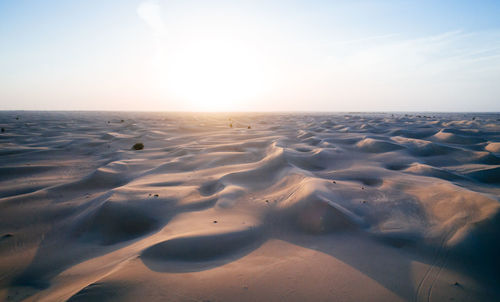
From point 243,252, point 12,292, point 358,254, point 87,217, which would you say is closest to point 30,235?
point 87,217

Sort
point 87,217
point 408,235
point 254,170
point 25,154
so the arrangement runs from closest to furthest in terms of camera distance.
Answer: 1. point 408,235
2. point 87,217
3. point 254,170
4. point 25,154

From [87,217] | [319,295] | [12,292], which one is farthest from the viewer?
[87,217]

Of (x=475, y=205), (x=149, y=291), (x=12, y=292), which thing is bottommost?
(x=12, y=292)

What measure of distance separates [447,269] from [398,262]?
27 cm

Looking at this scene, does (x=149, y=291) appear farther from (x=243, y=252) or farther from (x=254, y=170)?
(x=254, y=170)

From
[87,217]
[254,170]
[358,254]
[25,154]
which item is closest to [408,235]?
[358,254]

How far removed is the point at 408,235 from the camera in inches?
70.8

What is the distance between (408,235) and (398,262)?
1.36ft

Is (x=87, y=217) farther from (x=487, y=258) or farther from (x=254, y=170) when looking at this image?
(x=487, y=258)

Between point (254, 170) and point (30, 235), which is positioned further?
point (254, 170)

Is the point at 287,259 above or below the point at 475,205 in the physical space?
below

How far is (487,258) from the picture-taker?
4.83ft

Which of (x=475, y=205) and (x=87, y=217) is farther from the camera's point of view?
(x=87, y=217)

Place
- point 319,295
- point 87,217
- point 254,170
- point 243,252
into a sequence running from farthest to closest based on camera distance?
point 254,170, point 87,217, point 243,252, point 319,295
